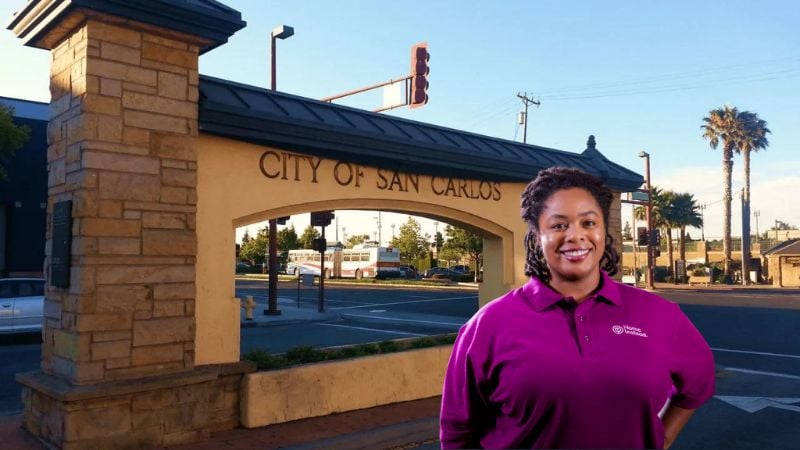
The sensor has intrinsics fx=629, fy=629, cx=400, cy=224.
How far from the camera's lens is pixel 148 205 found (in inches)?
230

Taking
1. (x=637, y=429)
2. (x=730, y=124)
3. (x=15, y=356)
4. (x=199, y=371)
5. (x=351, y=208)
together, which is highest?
(x=730, y=124)

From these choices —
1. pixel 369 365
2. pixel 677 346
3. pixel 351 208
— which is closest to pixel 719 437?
pixel 369 365

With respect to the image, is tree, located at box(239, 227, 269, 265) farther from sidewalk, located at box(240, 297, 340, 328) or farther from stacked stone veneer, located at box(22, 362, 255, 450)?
stacked stone veneer, located at box(22, 362, 255, 450)

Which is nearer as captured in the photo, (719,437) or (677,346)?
(677,346)

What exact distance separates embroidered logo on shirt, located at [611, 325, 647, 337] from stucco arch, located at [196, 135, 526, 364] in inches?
197

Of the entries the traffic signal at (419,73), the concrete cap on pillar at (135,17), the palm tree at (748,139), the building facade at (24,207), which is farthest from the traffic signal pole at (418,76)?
the palm tree at (748,139)

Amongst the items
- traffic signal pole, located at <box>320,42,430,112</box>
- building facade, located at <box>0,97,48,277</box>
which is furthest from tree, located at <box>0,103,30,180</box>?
traffic signal pole, located at <box>320,42,430,112</box>

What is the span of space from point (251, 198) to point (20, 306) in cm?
921

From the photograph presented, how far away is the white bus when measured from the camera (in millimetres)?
51188

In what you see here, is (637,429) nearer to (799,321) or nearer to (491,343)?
(491,343)

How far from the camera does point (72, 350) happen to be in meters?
5.45

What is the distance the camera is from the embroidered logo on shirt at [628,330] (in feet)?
7.07

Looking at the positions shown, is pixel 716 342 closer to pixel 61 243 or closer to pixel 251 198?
pixel 251 198

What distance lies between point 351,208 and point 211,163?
196cm
